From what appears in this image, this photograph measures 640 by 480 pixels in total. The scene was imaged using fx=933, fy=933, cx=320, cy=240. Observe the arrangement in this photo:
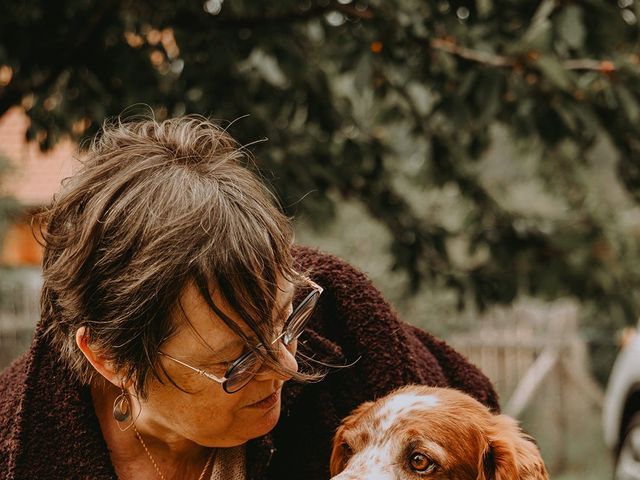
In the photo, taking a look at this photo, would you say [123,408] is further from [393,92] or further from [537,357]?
[537,357]

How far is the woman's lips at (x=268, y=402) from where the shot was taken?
7.36ft

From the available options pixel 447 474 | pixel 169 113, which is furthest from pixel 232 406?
pixel 169 113

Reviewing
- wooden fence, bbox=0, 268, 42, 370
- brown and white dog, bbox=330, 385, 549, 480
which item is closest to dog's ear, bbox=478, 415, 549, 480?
brown and white dog, bbox=330, 385, 549, 480

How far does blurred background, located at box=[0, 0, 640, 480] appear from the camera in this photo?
12.1ft

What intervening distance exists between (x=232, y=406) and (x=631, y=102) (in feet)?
7.16

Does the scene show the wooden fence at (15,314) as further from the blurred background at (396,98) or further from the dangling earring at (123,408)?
the dangling earring at (123,408)

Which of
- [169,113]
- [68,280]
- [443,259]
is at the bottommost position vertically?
[443,259]

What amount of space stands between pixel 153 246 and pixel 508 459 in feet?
3.46

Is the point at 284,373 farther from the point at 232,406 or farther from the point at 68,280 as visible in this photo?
the point at 68,280

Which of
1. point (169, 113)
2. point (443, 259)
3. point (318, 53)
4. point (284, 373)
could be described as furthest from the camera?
point (443, 259)

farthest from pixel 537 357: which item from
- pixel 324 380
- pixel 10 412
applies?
pixel 10 412

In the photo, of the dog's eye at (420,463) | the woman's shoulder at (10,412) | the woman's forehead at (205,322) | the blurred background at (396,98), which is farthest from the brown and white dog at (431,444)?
the blurred background at (396,98)

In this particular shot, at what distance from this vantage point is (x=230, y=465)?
8.31 ft

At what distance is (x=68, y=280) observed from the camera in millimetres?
2201
